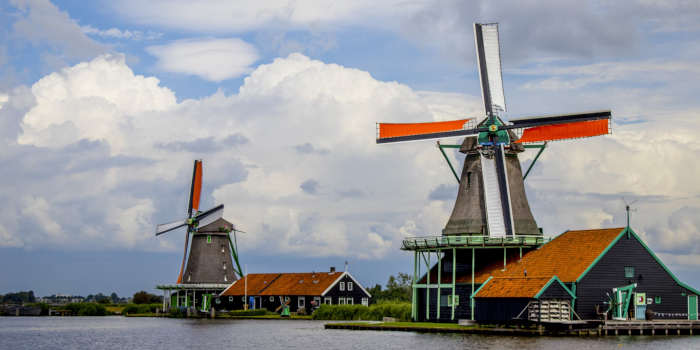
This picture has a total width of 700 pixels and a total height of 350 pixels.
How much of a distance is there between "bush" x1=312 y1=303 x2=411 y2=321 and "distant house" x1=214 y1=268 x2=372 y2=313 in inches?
143

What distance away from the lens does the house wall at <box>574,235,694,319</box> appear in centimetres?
3769

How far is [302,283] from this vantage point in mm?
65000

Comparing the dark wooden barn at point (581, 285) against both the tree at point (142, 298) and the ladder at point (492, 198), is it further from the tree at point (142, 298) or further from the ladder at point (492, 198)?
the tree at point (142, 298)

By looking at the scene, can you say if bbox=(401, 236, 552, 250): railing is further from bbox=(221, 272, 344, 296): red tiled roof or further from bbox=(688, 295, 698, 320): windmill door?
bbox=(221, 272, 344, 296): red tiled roof

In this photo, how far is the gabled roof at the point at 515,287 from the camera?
36.6 meters

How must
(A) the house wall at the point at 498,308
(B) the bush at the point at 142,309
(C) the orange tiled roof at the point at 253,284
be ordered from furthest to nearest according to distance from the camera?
(B) the bush at the point at 142,309 → (C) the orange tiled roof at the point at 253,284 → (A) the house wall at the point at 498,308

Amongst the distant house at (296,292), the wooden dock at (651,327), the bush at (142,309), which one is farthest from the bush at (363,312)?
the bush at (142,309)

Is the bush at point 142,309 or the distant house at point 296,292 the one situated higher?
the distant house at point 296,292

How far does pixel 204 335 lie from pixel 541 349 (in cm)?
1891

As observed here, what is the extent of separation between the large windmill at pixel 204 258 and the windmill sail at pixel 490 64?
105ft

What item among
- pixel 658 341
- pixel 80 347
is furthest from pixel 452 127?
pixel 80 347

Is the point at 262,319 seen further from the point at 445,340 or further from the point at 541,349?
the point at 541,349

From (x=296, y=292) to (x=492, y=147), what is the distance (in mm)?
25674

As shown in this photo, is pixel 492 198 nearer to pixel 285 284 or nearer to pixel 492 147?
pixel 492 147
